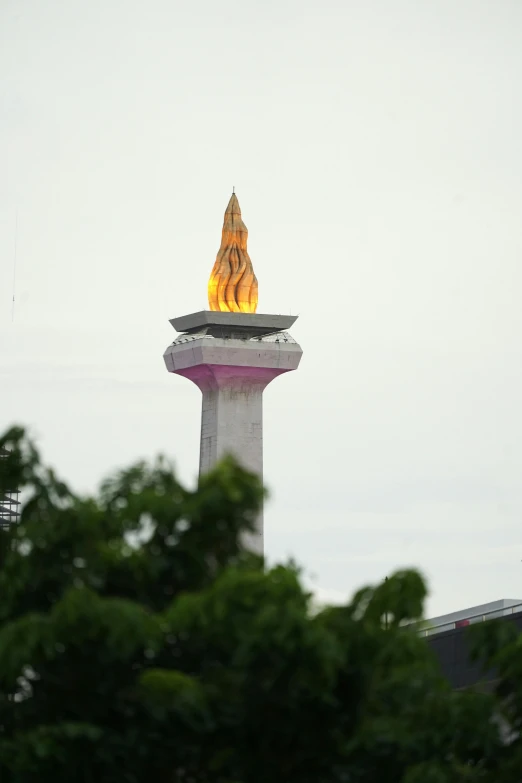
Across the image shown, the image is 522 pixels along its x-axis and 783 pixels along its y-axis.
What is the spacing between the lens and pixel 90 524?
22969mm

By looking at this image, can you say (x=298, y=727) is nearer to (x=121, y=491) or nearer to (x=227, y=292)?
(x=121, y=491)

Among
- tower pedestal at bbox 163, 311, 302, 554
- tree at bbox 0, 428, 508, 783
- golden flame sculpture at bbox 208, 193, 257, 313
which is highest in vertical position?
golden flame sculpture at bbox 208, 193, 257, 313

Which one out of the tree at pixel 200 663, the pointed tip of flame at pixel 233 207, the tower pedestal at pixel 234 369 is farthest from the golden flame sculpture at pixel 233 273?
the tree at pixel 200 663

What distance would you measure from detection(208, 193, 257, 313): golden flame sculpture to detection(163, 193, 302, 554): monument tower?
0.04m

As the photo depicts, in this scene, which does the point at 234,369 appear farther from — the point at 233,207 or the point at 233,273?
the point at 233,207

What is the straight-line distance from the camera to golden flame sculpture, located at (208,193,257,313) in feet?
238

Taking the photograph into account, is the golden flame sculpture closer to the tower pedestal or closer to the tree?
the tower pedestal

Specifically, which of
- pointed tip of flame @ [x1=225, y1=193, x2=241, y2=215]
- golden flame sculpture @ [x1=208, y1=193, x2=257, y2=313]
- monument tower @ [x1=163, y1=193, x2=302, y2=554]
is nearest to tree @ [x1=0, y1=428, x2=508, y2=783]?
monument tower @ [x1=163, y1=193, x2=302, y2=554]

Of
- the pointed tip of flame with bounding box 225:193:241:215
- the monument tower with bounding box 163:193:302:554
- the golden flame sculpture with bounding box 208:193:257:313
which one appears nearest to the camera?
the monument tower with bounding box 163:193:302:554

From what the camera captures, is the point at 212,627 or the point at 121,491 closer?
the point at 212,627

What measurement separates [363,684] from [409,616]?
4.85 feet

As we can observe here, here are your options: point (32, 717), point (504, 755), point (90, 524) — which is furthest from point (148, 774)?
point (504, 755)

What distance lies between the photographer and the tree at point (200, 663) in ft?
71.7

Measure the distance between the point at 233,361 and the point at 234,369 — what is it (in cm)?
47
